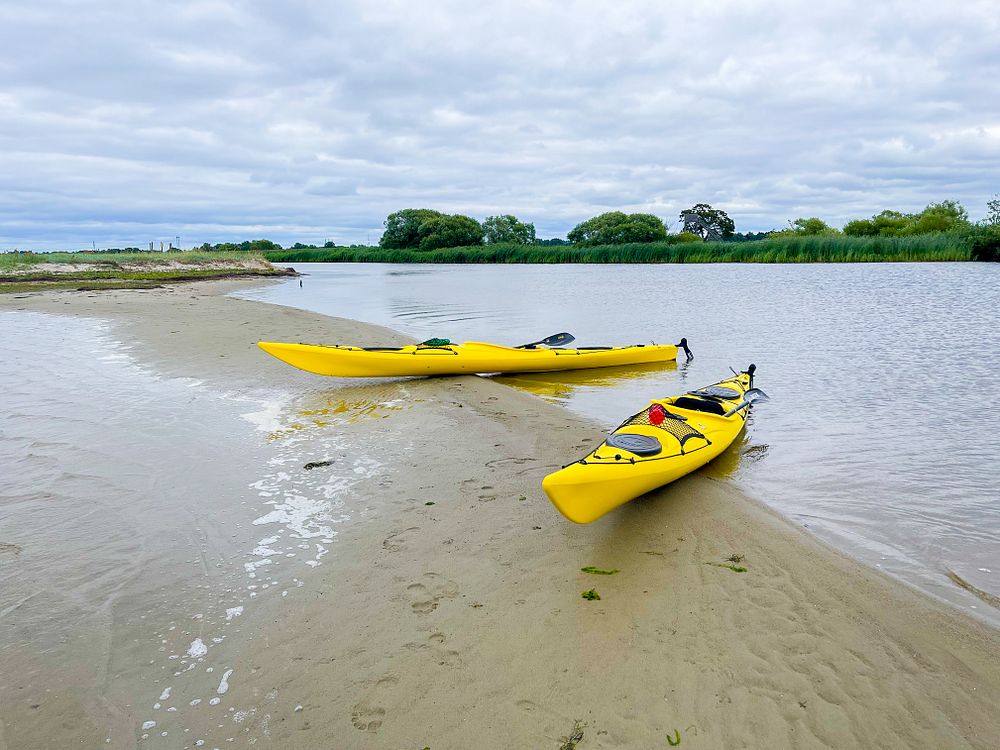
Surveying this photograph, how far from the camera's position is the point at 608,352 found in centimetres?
1034

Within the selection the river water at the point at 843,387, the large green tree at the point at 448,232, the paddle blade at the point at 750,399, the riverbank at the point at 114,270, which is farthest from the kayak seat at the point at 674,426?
the large green tree at the point at 448,232

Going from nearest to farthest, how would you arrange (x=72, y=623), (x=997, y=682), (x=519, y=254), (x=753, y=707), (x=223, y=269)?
(x=753, y=707) < (x=997, y=682) < (x=72, y=623) < (x=223, y=269) < (x=519, y=254)

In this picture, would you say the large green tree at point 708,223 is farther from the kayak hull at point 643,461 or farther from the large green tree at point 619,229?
the kayak hull at point 643,461

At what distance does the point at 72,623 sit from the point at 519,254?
55.3 meters

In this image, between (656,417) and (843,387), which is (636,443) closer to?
(656,417)

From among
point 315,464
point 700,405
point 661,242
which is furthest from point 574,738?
point 661,242

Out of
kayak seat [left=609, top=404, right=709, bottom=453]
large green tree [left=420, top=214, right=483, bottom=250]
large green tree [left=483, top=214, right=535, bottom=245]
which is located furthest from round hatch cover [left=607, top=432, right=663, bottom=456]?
large green tree [left=483, top=214, right=535, bottom=245]

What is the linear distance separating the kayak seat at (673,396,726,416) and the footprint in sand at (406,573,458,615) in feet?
10.8

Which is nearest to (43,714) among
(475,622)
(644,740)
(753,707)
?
(475,622)

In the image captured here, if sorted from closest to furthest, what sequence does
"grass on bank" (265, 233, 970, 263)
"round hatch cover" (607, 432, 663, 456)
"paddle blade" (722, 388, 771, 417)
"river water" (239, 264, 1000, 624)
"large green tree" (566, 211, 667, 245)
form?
"round hatch cover" (607, 432, 663, 456) < "river water" (239, 264, 1000, 624) < "paddle blade" (722, 388, 771, 417) < "grass on bank" (265, 233, 970, 263) < "large green tree" (566, 211, 667, 245)

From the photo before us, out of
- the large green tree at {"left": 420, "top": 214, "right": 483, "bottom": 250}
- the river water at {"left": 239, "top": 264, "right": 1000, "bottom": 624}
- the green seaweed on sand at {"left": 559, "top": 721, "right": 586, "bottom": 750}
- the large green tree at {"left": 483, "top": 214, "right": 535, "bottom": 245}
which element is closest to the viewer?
the green seaweed on sand at {"left": 559, "top": 721, "right": 586, "bottom": 750}

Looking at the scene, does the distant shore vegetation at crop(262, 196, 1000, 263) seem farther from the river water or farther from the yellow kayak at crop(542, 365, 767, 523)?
the yellow kayak at crop(542, 365, 767, 523)

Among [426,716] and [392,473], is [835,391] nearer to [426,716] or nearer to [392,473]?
[392,473]

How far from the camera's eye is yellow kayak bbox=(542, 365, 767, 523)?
11.6 feet
